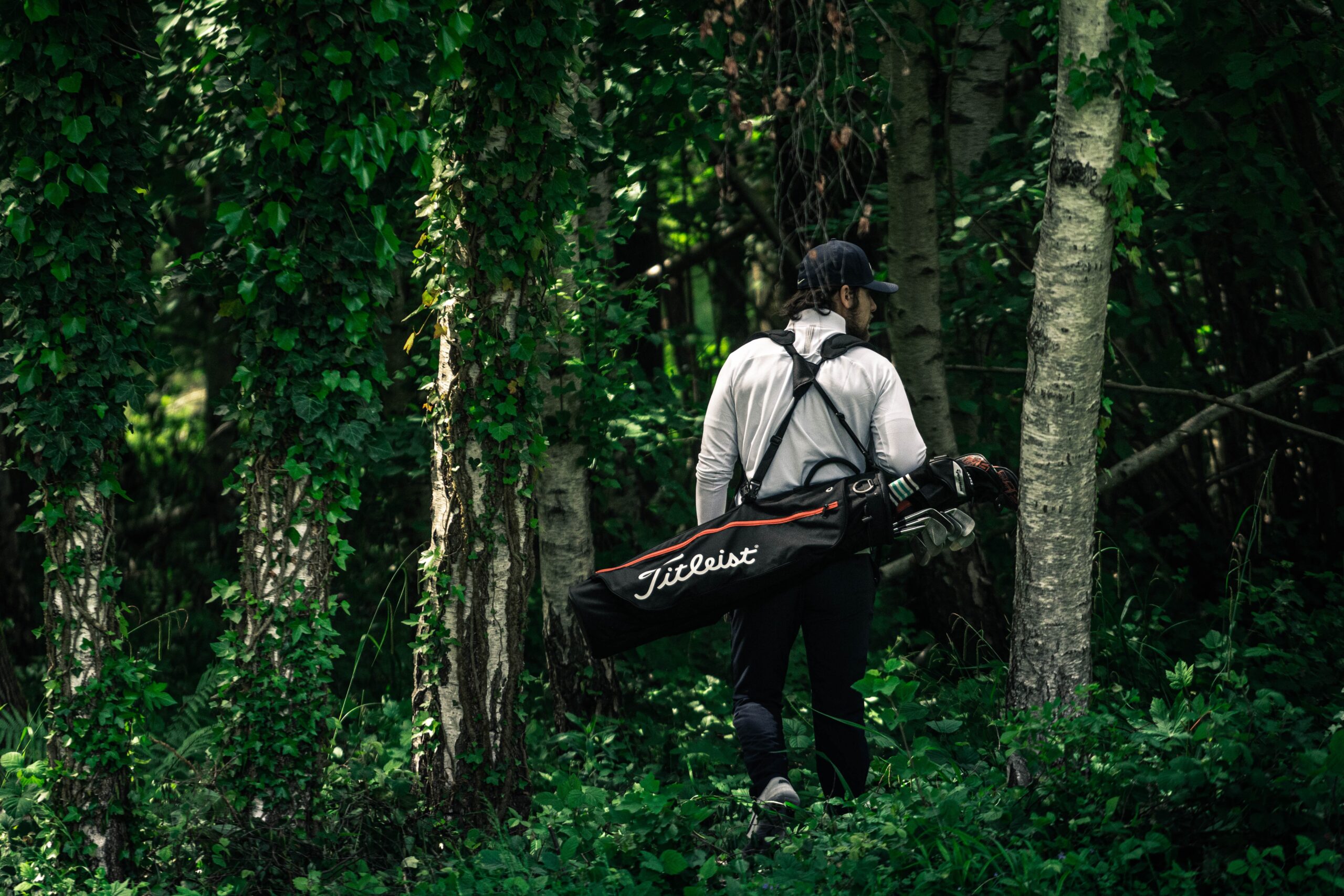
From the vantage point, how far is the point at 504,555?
185 inches

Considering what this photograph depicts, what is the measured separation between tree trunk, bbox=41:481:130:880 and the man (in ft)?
7.72

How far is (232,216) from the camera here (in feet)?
13.1

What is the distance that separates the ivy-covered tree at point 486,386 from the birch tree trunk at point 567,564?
957 millimetres

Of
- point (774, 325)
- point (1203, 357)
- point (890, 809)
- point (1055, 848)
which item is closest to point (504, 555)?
point (890, 809)

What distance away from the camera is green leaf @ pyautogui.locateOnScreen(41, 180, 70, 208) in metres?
3.97

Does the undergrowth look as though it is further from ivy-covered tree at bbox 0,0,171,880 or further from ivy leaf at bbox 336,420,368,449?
ivy leaf at bbox 336,420,368,449

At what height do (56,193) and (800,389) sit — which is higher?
(56,193)

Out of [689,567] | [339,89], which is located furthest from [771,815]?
[339,89]

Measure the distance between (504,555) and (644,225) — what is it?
4.61 m

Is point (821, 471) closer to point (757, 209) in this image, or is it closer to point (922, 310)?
point (922, 310)

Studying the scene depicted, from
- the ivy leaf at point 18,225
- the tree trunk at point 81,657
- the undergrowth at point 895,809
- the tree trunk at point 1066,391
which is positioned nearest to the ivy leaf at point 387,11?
the ivy leaf at point 18,225

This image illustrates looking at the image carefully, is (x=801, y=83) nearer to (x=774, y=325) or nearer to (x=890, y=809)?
(x=890, y=809)

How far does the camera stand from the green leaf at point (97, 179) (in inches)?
159

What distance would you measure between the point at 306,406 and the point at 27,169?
1.27m
